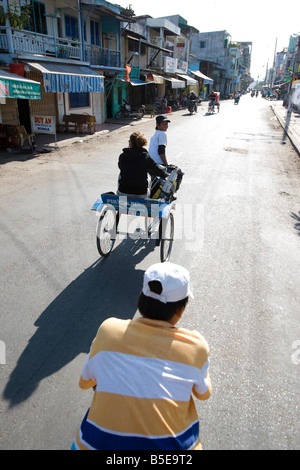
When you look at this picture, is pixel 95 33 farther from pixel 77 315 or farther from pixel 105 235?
pixel 77 315

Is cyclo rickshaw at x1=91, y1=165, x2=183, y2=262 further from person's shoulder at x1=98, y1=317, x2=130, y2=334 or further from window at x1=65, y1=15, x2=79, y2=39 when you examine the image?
window at x1=65, y1=15, x2=79, y2=39

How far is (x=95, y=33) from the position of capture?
20406 millimetres

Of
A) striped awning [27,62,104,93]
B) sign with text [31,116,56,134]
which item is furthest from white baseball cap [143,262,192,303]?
striped awning [27,62,104,93]

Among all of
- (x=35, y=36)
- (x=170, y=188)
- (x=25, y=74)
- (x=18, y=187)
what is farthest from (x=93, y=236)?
(x=35, y=36)

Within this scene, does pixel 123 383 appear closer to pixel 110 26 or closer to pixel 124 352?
pixel 124 352

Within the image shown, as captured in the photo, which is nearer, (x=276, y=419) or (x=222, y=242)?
(x=276, y=419)

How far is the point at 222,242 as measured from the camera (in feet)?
18.4

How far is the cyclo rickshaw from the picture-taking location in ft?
15.0

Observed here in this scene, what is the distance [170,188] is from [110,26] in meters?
20.3

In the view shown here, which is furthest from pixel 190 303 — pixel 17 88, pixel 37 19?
pixel 37 19

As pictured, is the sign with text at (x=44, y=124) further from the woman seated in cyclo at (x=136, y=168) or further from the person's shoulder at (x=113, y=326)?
the person's shoulder at (x=113, y=326)

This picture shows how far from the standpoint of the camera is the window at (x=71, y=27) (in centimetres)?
1754

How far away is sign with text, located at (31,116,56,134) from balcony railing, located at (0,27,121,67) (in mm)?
2778

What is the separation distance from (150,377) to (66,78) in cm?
1493
